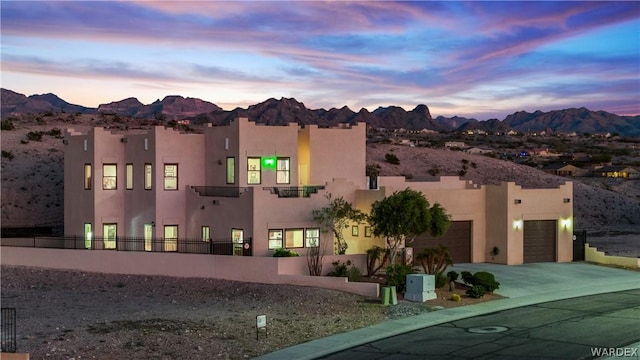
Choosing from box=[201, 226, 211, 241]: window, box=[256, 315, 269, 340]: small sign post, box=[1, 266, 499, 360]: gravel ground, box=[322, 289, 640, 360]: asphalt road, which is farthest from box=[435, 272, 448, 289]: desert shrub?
box=[201, 226, 211, 241]: window

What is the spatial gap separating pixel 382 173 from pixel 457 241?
40.4m

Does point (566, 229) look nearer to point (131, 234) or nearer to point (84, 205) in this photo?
point (131, 234)

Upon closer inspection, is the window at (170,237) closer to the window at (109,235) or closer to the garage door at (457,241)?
the window at (109,235)

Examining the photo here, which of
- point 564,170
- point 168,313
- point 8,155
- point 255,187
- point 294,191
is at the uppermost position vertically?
point 8,155

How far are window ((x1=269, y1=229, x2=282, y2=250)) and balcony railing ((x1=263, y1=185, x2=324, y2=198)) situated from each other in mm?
1857

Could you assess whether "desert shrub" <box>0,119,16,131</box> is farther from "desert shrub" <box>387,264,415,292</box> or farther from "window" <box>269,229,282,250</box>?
"desert shrub" <box>387,264,415,292</box>

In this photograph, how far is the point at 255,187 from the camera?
34.5m

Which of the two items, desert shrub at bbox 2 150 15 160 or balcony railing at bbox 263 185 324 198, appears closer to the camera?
balcony railing at bbox 263 185 324 198

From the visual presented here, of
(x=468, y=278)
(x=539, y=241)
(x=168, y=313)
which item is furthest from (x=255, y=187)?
(x=539, y=241)

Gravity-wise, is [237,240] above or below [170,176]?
below

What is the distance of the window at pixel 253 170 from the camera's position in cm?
A: 3659

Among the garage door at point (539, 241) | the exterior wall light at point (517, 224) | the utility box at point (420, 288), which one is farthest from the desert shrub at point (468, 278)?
the garage door at point (539, 241)

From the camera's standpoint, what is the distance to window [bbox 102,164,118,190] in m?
38.5

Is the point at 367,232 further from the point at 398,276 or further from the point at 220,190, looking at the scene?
the point at 220,190
